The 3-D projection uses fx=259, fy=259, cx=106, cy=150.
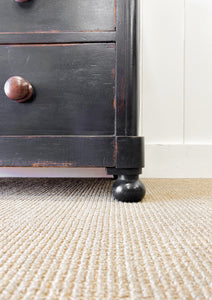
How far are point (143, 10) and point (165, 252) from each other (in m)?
0.97

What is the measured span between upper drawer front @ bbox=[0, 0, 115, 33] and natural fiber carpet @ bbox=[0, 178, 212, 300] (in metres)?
0.38

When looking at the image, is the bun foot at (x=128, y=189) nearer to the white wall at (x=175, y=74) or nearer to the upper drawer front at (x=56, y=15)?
the upper drawer front at (x=56, y=15)

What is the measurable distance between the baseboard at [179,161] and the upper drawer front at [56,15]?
1.75 feet

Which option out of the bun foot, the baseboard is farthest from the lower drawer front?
the baseboard

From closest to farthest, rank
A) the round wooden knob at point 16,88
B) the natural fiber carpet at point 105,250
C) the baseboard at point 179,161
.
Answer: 1. the natural fiber carpet at point 105,250
2. the round wooden knob at point 16,88
3. the baseboard at point 179,161

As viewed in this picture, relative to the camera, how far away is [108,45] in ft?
1.84

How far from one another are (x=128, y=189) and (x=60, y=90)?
10.2 inches

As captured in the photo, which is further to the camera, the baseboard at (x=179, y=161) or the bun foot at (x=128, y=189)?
the baseboard at (x=179, y=161)

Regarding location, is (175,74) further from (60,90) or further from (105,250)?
(105,250)

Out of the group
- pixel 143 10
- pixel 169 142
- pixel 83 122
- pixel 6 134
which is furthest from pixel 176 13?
pixel 6 134

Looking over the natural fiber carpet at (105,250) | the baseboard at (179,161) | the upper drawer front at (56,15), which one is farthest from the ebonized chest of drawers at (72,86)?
the baseboard at (179,161)

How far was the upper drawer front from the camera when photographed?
56 cm

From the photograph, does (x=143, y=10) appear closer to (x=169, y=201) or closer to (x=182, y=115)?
(x=182, y=115)

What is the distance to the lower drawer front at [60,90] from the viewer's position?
0.56 m
